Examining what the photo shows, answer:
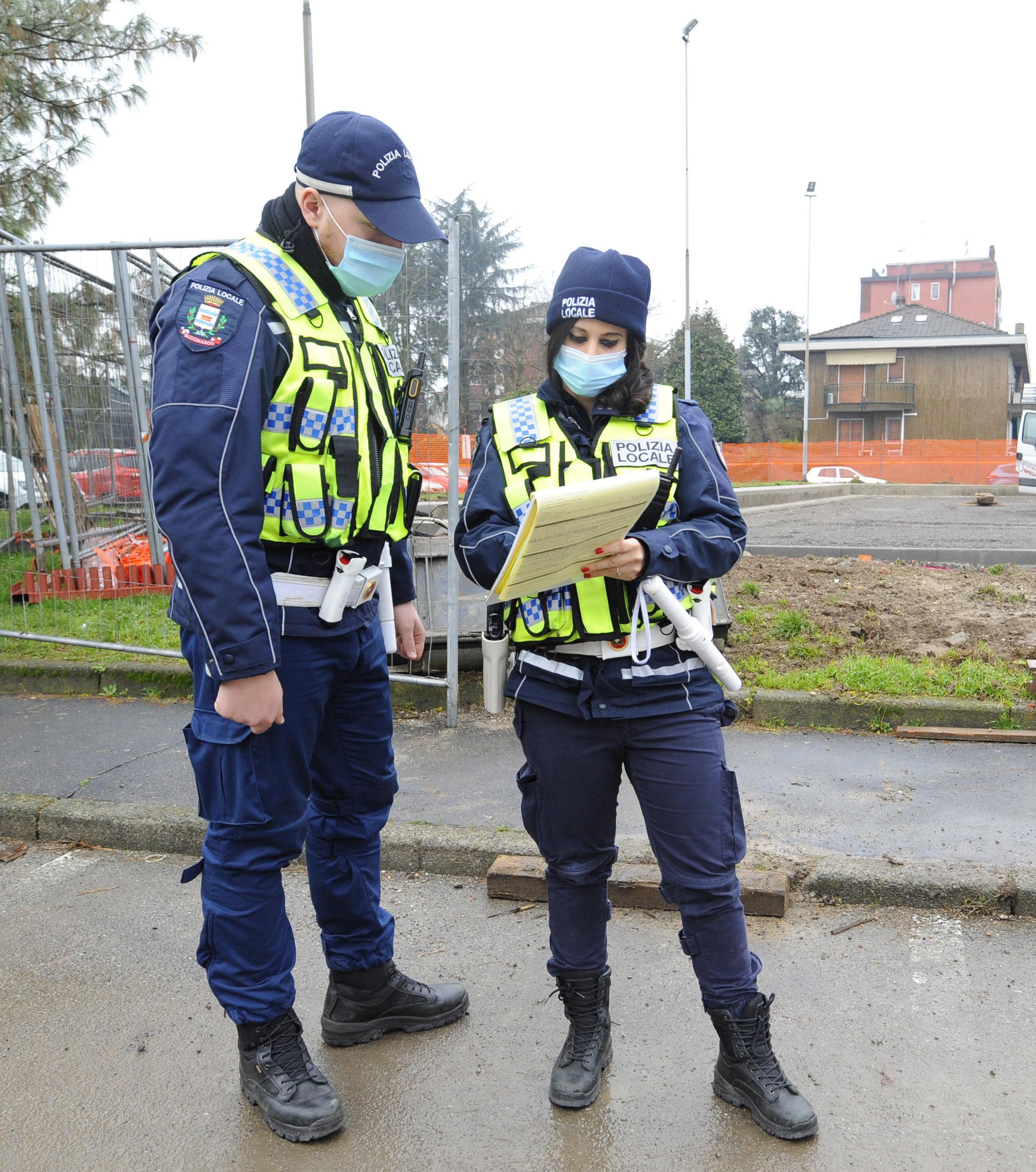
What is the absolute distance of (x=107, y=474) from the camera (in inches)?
333

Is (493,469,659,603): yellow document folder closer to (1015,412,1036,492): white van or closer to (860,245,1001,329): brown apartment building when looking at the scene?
(1015,412,1036,492): white van

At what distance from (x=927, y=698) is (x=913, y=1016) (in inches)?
111

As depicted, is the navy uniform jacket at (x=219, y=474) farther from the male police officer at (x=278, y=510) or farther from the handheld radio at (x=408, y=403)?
the handheld radio at (x=408, y=403)

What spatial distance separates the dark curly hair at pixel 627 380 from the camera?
2584mm

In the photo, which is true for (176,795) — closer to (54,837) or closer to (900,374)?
(54,837)

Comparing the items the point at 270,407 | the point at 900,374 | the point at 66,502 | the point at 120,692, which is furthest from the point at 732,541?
the point at 900,374

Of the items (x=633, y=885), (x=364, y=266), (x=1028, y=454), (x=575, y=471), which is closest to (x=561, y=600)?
(x=575, y=471)

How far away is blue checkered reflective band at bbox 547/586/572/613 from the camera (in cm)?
254

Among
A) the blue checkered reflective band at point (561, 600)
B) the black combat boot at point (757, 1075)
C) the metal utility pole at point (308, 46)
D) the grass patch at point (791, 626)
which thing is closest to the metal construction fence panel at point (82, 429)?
the grass patch at point (791, 626)

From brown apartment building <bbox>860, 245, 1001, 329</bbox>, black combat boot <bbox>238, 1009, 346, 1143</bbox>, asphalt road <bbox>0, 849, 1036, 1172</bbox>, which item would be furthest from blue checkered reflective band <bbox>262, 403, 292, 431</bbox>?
brown apartment building <bbox>860, 245, 1001, 329</bbox>

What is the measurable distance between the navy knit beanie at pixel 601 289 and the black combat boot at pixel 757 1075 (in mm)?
1687

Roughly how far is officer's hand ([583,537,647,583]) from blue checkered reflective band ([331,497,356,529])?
21.9 inches

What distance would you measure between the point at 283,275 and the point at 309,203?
0.19 metres

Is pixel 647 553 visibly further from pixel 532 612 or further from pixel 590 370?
pixel 590 370
